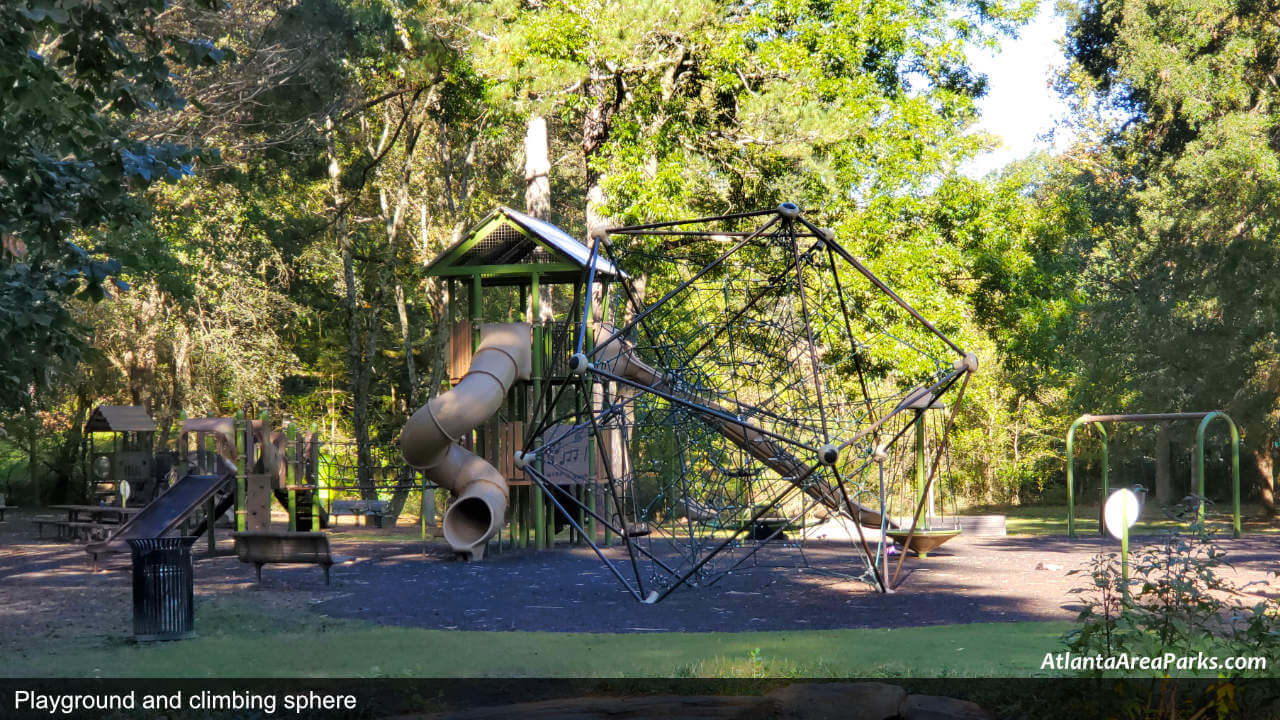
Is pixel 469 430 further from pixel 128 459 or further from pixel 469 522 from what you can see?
pixel 128 459

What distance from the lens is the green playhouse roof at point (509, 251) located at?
19562mm

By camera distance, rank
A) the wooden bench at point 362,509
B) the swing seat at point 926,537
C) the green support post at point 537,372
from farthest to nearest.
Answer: the wooden bench at point 362,509 < the green support post at point 537,372 < the swing seat at point 926,537

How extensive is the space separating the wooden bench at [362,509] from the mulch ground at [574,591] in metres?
8.09

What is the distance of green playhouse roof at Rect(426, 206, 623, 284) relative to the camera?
19.6m

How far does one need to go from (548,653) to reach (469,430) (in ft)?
31.8

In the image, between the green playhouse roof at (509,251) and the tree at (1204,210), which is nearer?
the green playhouse roof at (509,251)

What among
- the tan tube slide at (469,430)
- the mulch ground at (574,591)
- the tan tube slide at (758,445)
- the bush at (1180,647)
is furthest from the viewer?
the tan tube slide at (469,430)

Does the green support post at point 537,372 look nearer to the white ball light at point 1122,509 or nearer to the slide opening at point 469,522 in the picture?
the slide opening at point 469,522

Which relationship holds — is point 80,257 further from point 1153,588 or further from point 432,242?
point 432,242

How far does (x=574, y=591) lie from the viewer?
13742 mm

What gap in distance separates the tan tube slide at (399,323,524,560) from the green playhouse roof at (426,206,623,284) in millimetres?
1135

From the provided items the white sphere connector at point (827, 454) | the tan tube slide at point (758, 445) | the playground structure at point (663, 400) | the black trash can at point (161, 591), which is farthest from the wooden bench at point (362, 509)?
the white sphere connector at point (827, 454)

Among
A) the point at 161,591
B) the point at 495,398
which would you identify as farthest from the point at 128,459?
the point at 161,591

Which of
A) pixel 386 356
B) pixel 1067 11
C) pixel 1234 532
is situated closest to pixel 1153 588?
pixel 1234 532
